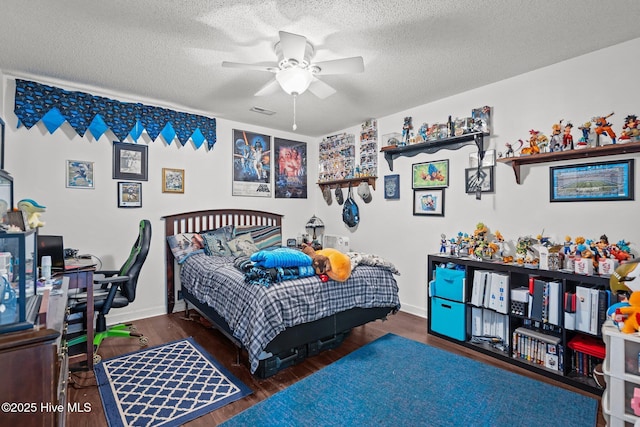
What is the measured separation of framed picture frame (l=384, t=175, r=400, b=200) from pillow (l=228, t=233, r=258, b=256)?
185 centimetres

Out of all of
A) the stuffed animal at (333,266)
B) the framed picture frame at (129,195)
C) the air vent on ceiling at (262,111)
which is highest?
the air vent on ceiling at (262,111)

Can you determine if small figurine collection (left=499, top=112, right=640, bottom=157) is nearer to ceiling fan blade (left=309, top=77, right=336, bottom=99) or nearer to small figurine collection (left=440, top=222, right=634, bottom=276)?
small figurine collection (left=440, top=222, right=634, bottom=276)

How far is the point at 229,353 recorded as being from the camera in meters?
2.73

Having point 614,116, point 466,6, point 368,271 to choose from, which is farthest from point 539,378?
point 466,6

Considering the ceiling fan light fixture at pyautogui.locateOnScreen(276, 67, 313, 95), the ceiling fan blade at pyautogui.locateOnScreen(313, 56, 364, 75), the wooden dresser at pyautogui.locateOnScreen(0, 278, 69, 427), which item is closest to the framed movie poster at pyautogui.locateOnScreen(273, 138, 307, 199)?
the ceiling fan light fixture at pyautogui.locateOnScreen(276, 67, 313, 95)

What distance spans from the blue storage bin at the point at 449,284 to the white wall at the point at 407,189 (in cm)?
54

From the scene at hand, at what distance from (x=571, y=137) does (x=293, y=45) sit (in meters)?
2.33

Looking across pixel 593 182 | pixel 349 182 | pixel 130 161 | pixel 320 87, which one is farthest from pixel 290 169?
pixel 593 182

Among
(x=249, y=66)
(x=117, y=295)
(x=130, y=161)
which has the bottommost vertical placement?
(x=117, y=295)

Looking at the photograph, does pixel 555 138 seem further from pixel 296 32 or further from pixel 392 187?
pixel 296 32

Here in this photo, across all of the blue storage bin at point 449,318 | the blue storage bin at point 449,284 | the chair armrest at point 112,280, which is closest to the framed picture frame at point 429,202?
the blue storage bin at point 449,284

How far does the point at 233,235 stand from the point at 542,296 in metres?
3.22

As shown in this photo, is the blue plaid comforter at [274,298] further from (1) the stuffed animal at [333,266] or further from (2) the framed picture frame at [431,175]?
(2) the framed picture frame at [431,175]

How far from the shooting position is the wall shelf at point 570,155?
2.27m
